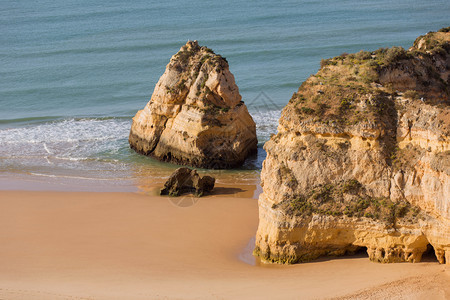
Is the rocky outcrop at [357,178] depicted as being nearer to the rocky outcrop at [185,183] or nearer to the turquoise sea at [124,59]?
the rocky outcrop at [185,183]

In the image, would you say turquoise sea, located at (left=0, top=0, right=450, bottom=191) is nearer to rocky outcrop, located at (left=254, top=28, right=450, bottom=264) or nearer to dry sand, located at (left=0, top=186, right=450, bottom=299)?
dry sand, located at (left=0, top=186, right=450, bottom=299)

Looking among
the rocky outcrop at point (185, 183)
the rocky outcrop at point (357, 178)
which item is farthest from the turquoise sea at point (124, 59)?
the rocky outcrop at point (357, 178)

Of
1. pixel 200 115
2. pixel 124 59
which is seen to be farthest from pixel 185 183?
pixel 124 59

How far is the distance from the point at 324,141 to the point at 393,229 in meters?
3.40

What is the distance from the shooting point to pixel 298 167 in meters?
20.4

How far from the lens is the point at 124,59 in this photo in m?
60.3

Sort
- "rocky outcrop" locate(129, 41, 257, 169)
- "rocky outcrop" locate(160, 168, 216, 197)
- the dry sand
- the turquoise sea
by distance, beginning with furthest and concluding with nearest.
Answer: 1. the turquoise sea
2. "rocky outcrop" locate(129, 41, 257, 169)
3. "rocky outcrop" locate(160, 168, 216, 197)
4. the dry sand

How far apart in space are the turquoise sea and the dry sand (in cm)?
405

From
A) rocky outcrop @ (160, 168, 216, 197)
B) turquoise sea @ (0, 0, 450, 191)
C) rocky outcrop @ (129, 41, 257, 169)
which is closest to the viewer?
rocky outcrop @ (160, 168, 216, 197)

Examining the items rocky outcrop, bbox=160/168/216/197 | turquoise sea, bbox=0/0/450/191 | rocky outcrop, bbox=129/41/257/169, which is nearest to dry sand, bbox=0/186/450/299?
rocky outcrop, bbox=160/168/216/197

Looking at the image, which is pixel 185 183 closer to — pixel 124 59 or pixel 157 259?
pixel 157 259

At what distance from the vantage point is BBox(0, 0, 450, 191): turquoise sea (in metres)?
35.8

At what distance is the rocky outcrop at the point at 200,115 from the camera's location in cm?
3322

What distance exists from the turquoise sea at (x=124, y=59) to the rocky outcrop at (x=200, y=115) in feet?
3.26
